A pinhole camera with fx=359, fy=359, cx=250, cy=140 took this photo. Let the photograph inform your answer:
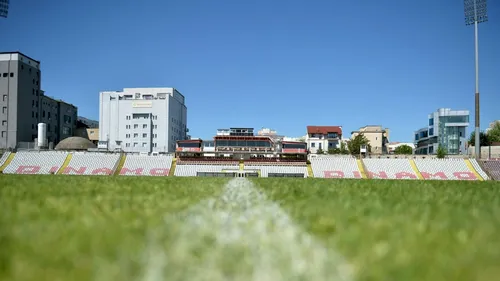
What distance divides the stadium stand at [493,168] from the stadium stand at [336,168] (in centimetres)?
1348

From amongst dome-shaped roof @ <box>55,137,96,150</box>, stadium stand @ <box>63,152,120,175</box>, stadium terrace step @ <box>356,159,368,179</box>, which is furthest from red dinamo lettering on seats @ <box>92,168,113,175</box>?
stadium terrace step @ <box>356,159,368,179</box>

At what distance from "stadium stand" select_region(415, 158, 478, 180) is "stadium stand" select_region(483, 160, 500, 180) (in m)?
1.99

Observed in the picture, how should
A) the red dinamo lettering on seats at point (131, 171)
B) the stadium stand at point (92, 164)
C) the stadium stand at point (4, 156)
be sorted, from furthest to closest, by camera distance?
the stadium stand at point (4, 156)
the red dinamo lettering on seats at point (131, 171)
the stadium stand at point (92, 164)

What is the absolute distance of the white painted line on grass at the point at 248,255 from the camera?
45.6 inches

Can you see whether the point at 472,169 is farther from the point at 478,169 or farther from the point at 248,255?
the point at 248,255

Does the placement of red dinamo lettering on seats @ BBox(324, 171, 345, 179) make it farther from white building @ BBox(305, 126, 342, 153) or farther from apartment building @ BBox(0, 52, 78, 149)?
white building @ BBox(305, 126, 342, 153)

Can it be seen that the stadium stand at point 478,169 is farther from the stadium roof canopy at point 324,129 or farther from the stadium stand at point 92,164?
the stadium roof canopy at point 324,129

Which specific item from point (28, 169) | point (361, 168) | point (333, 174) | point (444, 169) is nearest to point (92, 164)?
point (28, 169)

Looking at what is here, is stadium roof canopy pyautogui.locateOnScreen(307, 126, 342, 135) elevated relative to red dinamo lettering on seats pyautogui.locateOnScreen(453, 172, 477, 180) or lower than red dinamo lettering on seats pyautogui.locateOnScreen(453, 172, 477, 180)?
elevated

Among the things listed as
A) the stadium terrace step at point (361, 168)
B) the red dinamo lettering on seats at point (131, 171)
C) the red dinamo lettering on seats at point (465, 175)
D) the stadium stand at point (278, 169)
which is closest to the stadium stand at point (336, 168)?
the stadium terrace step at point (361, 168)

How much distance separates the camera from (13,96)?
52562 millimetres

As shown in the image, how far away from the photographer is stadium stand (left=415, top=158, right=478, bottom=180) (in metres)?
36.7

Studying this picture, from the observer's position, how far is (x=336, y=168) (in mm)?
39688

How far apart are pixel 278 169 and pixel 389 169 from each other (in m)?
12.0
